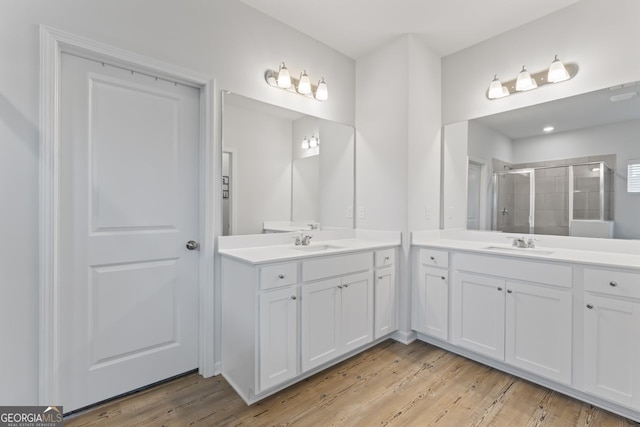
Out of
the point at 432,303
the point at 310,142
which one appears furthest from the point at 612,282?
the point at 310,142

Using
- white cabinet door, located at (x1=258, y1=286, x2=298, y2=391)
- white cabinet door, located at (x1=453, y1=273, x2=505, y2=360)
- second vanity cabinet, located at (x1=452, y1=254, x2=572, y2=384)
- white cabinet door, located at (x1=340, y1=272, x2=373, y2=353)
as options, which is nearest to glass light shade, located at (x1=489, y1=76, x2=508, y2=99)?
second vanity cabinet, located at (x1=452, y1=254, x2=572, y2=384)

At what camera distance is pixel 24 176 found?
1.50 meters

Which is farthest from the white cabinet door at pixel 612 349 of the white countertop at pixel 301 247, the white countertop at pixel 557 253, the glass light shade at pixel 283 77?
the glass light shade at pixel 283 77

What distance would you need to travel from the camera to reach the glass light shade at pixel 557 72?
2219 millimetres

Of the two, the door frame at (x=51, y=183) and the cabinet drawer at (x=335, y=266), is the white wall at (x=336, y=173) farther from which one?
the door frame at (x=51, y=183)

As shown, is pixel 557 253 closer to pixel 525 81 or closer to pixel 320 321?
pixel 525 81

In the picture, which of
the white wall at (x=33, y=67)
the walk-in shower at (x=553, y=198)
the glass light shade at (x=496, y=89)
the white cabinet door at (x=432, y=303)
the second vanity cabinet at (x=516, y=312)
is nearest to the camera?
the white wall at (x=33, y=67)

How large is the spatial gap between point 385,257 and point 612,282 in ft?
4.60

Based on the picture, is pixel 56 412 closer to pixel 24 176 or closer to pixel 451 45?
pixel 24 176

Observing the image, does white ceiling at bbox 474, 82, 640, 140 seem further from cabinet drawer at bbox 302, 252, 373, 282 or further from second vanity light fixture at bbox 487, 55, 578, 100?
cabinet drawer at bbox 302, 252, 373, 282

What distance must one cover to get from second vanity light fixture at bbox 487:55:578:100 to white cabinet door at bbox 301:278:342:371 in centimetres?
214

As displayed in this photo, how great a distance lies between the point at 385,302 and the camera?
101 inches

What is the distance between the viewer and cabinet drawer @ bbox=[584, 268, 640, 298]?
1.66 meters

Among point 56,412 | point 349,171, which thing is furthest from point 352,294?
point 56,412
